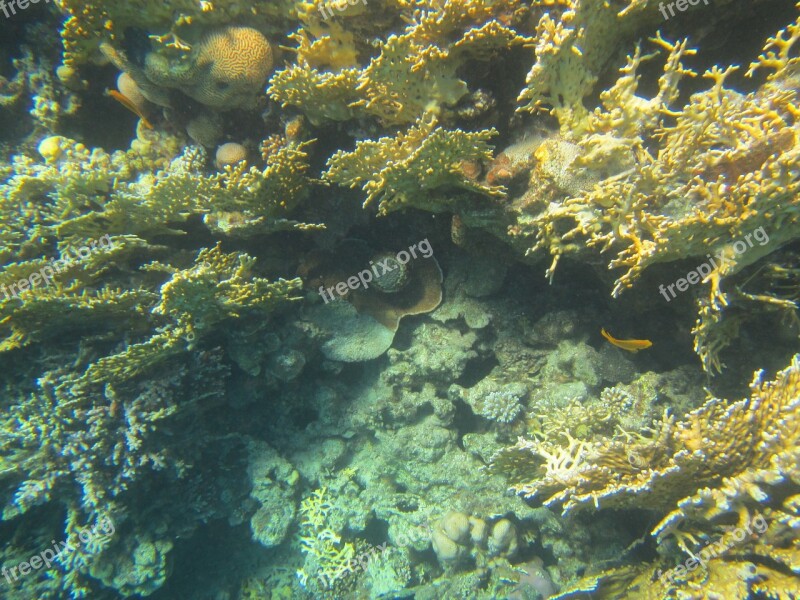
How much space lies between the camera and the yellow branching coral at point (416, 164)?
3.12 meters

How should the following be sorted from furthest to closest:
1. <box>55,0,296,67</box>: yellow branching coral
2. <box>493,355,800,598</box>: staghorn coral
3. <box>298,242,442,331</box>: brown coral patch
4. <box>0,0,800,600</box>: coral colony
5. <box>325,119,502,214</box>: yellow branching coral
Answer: <box>298,242,442,331</box>: brown coral patch, <box>55,0,296,67</box>: yellow branching coral, <box>325,119,502,214</box>: yellow branching coral, <box>0,0,800,600</box>: coral colony, <box>493,355,800,598</box>: staghorn coral

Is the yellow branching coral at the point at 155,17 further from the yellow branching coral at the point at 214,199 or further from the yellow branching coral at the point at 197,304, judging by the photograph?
the yellow branching coral at the point at 197,304

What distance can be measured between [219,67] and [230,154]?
30.3 inches

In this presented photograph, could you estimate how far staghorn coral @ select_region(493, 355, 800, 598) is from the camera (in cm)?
286

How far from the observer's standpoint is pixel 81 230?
388cm

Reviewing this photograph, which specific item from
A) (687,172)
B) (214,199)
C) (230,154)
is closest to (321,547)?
(214,199)

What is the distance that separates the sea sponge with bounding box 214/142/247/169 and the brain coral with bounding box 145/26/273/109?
1.32 feet

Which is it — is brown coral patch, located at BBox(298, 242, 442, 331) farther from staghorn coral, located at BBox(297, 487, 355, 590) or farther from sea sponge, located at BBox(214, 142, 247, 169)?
staghorn coral, located at BBox(297, 487, 355, 590)

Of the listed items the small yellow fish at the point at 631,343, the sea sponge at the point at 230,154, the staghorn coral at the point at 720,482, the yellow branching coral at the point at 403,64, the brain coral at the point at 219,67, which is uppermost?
the brain coral at the point at 219,67

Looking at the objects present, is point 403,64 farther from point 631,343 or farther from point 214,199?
point 631,343

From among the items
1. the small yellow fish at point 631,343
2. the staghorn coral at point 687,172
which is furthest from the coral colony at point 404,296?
the small yellow fish at point 631,343

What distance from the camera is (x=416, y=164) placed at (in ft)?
10.6

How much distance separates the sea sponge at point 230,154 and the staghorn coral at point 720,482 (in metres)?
4.20

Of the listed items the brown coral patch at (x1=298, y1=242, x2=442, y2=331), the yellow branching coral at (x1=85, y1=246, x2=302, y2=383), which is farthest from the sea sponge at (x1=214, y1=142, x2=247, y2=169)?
the brown coral patch at (x1=298, y1=242, x2=442, y2=331)
